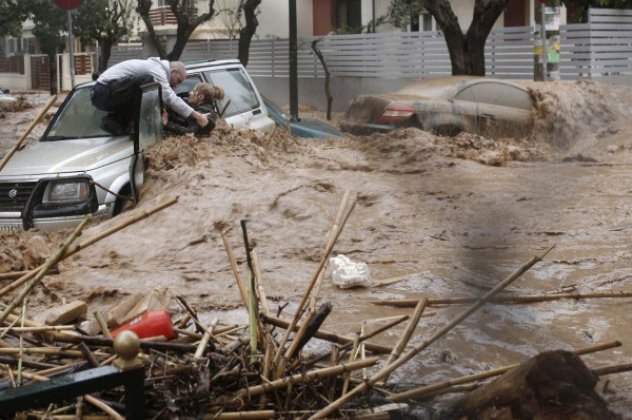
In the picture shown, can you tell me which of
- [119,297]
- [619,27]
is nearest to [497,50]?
[119,297]

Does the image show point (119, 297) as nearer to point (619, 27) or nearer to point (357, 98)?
point (357, 98)

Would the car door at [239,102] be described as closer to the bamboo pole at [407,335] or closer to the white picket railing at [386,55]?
the white picket railing at [386,55]

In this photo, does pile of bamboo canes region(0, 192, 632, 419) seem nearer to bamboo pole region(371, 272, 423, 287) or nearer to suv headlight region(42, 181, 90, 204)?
bamboo pole region(371, 272, 423, 287)

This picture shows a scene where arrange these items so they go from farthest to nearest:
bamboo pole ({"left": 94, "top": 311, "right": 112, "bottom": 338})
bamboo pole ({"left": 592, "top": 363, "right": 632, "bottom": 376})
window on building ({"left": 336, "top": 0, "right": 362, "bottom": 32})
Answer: bamboo pole ({"left": 94, "top": 311, "right": 112, "bottom": 338}) → bamboo pole ({"left": 592, "top": 363, "right": 632, "bottom": 376}) → window on building ({"left": 336, "top": 0, "right": 362, "bottom": 32})

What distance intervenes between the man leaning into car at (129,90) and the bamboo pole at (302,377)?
4537 millimetres

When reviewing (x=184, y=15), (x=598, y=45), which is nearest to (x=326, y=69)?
(x=184, y=15)

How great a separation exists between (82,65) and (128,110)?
19.1 meters

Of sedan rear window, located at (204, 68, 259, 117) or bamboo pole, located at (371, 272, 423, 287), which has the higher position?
sedan rear window, located at (204, 68, 259, 117)

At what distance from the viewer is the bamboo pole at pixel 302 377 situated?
2209 millimetres

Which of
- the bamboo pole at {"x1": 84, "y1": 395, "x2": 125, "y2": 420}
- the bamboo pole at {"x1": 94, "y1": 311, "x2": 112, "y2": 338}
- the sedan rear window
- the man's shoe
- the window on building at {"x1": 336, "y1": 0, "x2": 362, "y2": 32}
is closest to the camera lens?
the window on building at {"x1": 336, "y1": 0, "x2": 362, "y2": 32}

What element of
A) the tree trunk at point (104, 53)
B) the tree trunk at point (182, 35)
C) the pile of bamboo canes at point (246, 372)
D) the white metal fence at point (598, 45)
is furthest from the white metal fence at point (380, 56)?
the tree trunk at point (104, 53)

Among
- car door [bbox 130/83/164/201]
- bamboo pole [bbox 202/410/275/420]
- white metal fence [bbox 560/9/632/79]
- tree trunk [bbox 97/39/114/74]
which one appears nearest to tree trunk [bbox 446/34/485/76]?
bamboo pole [bbox 202/410/275/420]

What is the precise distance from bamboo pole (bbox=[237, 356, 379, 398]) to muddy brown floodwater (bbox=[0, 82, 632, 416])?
7.1 inches

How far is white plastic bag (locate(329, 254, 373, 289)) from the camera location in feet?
14.0
